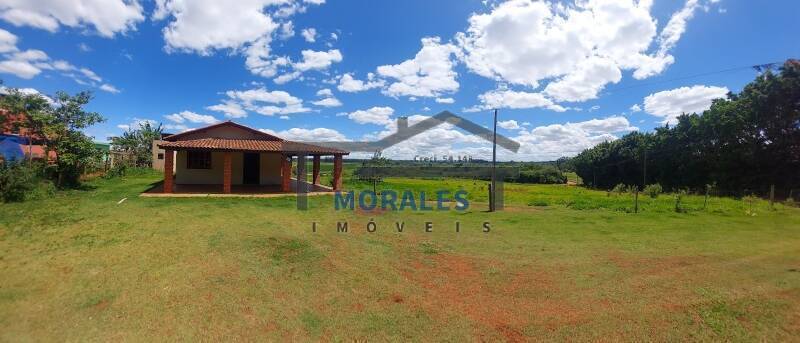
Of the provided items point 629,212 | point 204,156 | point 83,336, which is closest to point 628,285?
point 83,336

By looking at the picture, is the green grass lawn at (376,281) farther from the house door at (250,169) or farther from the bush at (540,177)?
the bush at (540,177)

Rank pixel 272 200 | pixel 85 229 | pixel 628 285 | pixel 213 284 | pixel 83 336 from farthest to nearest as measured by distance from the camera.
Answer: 1. pixel 272 200
2. pixel 85 229
3. pixel 628 285
4. pixel 213 284
5. pixel 83 336

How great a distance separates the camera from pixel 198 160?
16.3 m

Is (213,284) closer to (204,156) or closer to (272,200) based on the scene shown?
(272,200)

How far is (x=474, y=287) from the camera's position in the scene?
194 inches

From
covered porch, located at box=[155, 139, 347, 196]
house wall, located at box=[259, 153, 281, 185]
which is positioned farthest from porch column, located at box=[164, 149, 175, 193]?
house wall, located at box=[259, 153, 281, 185]

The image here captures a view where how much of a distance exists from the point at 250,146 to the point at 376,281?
1170cm

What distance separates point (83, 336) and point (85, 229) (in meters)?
5.25

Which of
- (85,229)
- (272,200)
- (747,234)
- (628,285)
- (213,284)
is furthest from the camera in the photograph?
(272,200)

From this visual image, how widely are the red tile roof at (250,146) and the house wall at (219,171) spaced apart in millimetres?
869

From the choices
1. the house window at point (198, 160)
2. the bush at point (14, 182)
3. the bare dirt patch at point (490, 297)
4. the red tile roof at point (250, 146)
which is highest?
the red tile roof at point (250, 146)

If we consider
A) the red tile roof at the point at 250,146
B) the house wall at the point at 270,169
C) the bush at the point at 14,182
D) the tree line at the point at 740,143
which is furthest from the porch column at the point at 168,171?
the tree line at the point at 740,143

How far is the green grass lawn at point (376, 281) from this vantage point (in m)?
3.65

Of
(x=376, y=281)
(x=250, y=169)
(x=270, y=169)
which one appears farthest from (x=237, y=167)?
(x=376, y=281)
